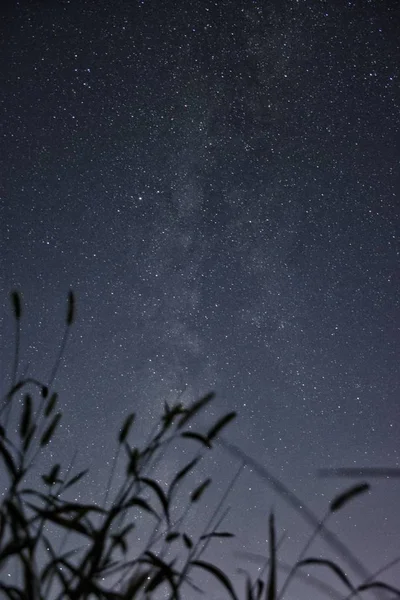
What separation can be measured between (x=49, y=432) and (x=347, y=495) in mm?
544

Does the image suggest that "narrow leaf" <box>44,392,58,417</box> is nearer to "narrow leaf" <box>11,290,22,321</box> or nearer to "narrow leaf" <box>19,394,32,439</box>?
"narrow leaf" <box>19,394,32,439</box>

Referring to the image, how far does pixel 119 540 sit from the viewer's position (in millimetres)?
969

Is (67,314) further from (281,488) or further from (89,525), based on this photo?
(281,488)

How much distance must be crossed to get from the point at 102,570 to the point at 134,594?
168mm

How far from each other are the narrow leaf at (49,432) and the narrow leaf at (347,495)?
0.52 meters

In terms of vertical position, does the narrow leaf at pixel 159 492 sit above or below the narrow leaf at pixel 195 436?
below

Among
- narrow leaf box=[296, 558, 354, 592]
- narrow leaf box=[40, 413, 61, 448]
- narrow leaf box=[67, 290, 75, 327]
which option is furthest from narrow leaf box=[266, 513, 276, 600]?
narrow leaf box=[67, 290, 75, 327]

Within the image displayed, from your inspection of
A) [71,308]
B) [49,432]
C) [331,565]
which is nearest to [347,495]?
[331,565]

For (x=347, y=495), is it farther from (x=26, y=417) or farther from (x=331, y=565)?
(x=26, y=417)

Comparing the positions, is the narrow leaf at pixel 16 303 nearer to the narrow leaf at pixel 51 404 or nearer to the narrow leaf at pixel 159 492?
the narrow leaf at pixel 51 404

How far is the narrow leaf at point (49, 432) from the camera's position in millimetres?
1045

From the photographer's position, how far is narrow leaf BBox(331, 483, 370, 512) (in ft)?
2.94

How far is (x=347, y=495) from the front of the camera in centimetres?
90

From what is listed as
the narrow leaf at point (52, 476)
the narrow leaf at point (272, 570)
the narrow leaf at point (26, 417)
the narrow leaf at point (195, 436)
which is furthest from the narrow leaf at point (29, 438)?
the narrow leaf at point (272, 570)
